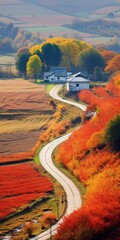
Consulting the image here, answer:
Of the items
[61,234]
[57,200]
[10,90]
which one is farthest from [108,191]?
[10,90]

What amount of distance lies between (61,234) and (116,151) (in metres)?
16.3

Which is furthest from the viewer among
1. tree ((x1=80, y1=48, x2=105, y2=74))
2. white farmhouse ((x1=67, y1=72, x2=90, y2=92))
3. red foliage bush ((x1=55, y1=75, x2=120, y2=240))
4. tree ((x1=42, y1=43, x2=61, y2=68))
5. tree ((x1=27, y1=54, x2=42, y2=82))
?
tree ((x1=42, y1=43, x2=61, y2=68))

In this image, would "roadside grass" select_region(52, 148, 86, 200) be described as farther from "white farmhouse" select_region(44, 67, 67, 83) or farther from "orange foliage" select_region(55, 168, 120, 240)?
"white farmhouse" select_region(44, 67, 67, 83)

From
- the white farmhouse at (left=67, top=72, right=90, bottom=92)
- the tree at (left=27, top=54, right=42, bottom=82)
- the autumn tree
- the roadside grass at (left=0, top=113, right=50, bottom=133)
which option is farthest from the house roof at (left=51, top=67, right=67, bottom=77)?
the roadside grass at (left=0, top=113, right=50, bottom=133)

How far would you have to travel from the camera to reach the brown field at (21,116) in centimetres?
5672

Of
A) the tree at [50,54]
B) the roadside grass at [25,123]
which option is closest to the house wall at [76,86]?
the roadside grass at [25,123]

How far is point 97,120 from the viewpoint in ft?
186

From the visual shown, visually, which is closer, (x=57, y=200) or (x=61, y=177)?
(x=57, y=200)

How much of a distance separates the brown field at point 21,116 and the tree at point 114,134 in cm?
957

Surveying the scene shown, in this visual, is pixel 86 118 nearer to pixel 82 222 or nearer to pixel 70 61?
pixel 82 222

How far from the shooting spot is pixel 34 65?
91.1 metres

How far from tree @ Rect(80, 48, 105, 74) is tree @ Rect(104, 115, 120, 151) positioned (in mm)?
47665

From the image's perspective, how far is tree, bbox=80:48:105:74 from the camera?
94.6 meters

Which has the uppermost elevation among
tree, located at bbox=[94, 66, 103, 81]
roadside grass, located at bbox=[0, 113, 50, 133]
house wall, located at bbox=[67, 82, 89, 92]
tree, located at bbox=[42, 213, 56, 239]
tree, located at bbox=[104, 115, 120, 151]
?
tree, located at bbox=[94, 66, 103, 81]
